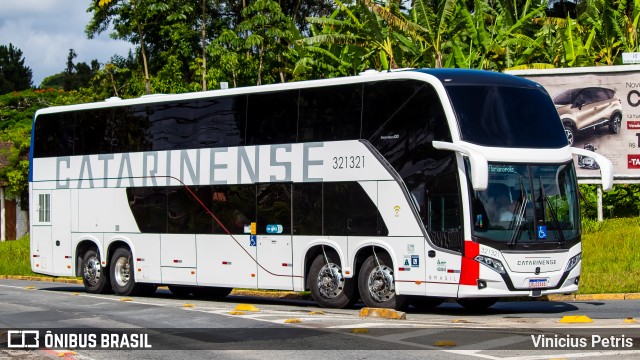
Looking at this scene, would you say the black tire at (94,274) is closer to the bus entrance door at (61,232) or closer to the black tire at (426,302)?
the bus entrance door at (61,232)

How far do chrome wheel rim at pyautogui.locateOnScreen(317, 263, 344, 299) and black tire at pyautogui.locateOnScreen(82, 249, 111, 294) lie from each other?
6.90 metres

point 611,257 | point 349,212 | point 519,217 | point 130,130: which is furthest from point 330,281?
point 611,257

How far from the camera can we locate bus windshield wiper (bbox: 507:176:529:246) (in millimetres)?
17141

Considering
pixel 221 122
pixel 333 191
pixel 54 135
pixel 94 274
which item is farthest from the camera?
pixel 54 135

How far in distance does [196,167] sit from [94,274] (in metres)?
4.54

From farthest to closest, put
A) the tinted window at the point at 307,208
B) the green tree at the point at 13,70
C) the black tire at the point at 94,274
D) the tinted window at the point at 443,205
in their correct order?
the green tree at the point at 13,70, the black tire at the point at 94,274, the tinted window at the point at 307,208, the tinted window at the point at 443,205

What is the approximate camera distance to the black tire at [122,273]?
24078 millimetres

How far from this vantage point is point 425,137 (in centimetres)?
1784

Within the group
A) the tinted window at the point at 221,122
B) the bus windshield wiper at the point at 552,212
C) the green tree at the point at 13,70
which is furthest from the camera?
the green tree at the point at 13,70

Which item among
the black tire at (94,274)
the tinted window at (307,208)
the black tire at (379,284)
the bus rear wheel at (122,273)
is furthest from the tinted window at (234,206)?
the black tire at (94,274)

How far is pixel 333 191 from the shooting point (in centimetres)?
1944

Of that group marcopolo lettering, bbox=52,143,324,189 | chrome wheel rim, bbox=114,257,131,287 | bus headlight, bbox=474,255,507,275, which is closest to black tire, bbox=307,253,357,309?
marcopolo lettering, bbox=52,143,324,189

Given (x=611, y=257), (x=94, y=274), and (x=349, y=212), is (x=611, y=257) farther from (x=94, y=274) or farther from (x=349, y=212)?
(x=94, y=274)

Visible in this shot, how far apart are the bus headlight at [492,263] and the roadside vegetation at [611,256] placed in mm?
4734
